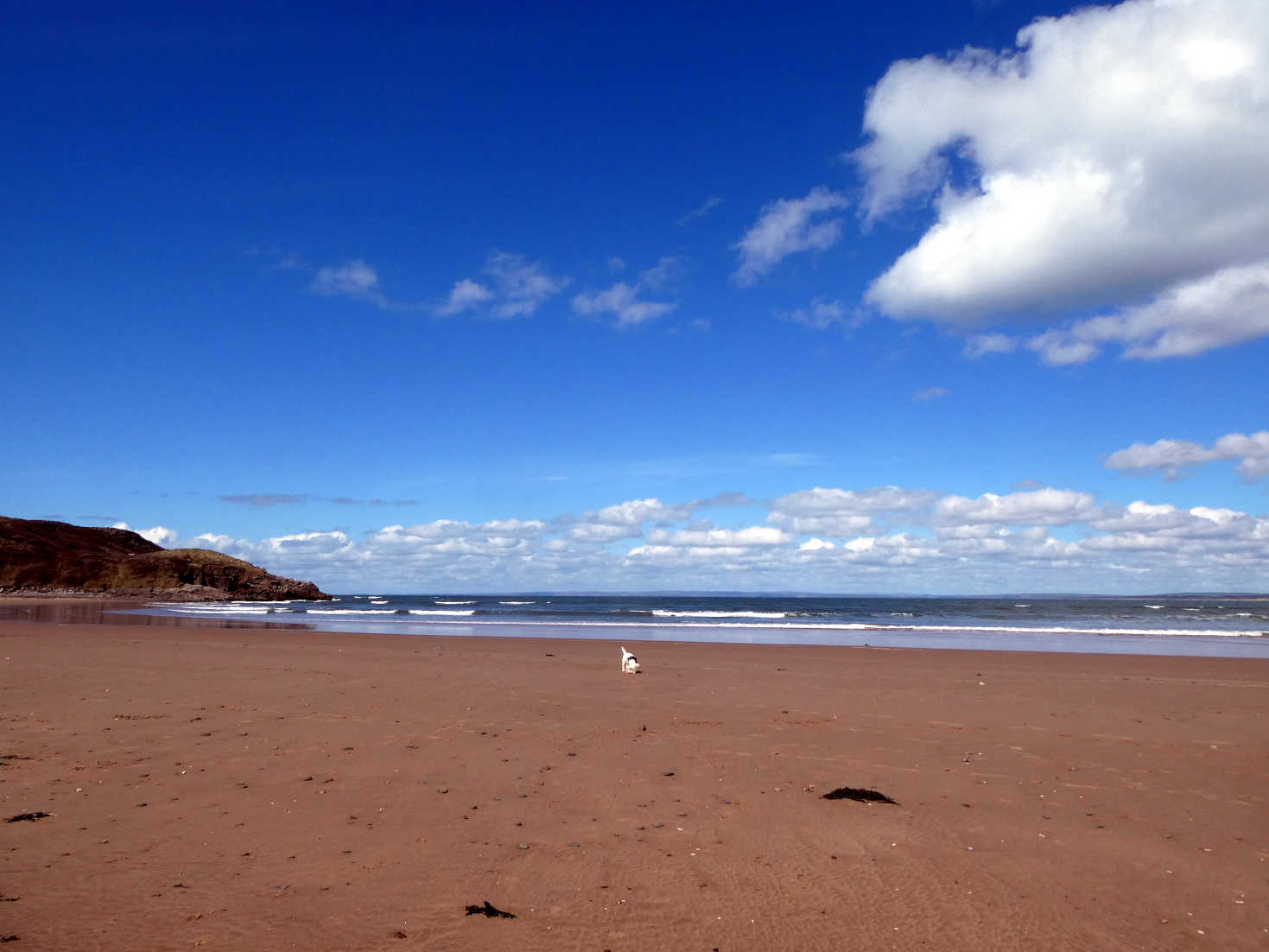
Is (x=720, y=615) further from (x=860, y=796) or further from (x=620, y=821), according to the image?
(x=620, y=821)

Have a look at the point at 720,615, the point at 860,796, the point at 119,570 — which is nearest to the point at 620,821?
the point at 860,796

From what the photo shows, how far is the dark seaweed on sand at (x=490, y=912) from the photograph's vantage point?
14.9 ft

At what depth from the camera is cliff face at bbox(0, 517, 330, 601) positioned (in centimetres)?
7888

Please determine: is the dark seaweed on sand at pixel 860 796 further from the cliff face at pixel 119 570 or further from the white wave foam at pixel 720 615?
the cliff face at pixel 119 570

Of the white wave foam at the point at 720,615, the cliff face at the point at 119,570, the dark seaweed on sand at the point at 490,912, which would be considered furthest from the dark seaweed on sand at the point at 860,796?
the cliff face at the point at 119,570

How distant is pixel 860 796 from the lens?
7.11 m

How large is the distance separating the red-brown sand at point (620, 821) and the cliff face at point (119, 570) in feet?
264

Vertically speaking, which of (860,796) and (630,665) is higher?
(860,796)

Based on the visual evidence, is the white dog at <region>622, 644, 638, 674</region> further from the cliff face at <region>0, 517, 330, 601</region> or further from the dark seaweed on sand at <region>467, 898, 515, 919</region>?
the cliff face at <region>0, 517, 330, 601</region>

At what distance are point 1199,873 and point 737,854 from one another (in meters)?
3.36

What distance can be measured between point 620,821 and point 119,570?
315 feet

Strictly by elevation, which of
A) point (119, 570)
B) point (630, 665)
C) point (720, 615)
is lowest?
point (720, 615)

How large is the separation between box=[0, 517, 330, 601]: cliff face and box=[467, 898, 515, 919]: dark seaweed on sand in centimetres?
8847

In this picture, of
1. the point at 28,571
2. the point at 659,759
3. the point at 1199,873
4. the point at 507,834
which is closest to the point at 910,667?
the point at 659,759
